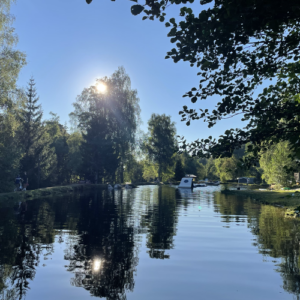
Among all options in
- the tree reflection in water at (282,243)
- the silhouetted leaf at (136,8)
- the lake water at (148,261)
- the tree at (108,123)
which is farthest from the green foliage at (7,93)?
the tree at (108,123)

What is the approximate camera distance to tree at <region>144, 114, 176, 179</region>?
84750 mm

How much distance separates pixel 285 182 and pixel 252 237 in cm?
2941

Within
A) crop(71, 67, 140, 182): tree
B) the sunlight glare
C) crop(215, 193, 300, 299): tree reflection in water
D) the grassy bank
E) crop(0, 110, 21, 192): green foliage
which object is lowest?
crop(215, 193, 300, 299): tree reflection in water

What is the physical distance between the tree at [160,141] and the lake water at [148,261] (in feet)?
231

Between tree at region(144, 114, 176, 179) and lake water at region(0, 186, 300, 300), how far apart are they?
70400 mm

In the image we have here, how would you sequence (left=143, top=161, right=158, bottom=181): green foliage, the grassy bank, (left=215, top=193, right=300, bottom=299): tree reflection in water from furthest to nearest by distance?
(left=143, top=161, right=158, bottom=181): green foliage < the grassy bank < (left=215, top=193, right=300, bottom=299): tree reflection in water

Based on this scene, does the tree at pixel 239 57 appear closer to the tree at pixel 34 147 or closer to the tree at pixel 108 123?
the tree at pixel 34 147

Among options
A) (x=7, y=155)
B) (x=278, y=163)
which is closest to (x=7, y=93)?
(x=7, y=155)

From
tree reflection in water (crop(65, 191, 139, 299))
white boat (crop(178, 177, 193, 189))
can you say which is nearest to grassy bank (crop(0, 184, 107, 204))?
tree reflection in water (crop(65, 191, 139, 299))

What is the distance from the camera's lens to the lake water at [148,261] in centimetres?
618

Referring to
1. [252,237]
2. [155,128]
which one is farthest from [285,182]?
[155,128]

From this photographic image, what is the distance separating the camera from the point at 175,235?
12.1 m

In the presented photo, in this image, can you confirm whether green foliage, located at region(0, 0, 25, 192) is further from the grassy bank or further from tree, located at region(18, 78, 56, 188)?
tree, located at region(18, 78, 56, 188)

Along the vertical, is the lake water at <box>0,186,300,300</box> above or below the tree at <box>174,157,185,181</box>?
below
